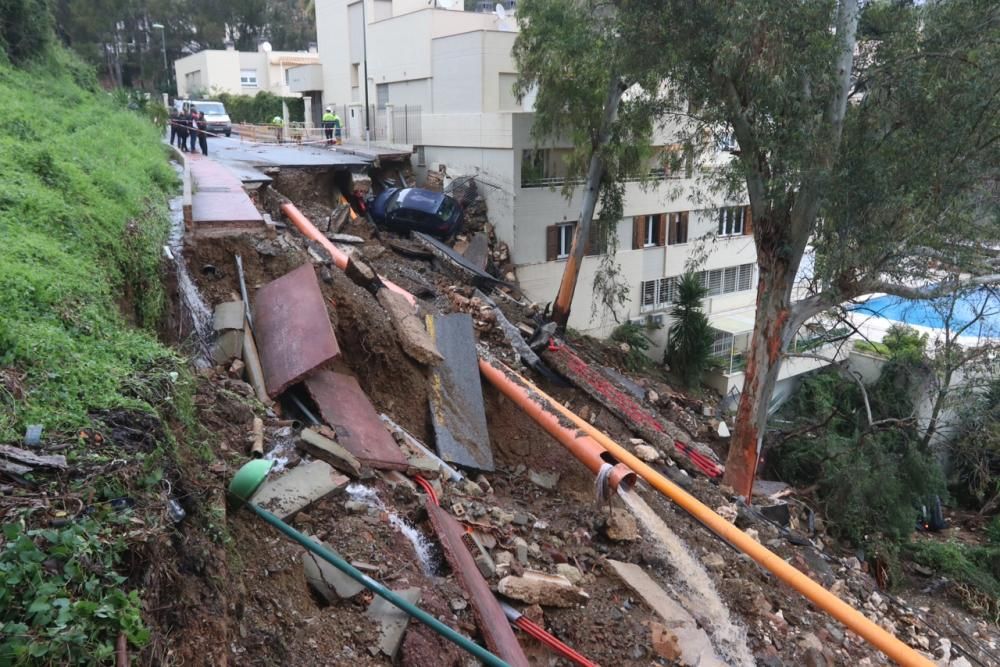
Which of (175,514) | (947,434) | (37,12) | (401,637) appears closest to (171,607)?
(175,514)

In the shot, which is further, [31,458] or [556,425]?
[556,425]

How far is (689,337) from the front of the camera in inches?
724

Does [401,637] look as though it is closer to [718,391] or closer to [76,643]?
[76,643]

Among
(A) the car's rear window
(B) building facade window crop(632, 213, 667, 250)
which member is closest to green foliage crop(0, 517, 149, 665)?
(A) the car's rear window

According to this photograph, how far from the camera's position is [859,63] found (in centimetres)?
1010

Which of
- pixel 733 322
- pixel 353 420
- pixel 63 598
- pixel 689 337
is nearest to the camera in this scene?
pixel 63 598

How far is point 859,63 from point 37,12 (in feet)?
53.5

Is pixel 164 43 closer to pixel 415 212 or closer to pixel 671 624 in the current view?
pixel 415 212

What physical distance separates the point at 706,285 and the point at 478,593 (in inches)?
729

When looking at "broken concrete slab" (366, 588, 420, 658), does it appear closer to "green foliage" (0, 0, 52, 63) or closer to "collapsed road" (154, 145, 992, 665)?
"collapsed road" (154, 145, 992, 665)

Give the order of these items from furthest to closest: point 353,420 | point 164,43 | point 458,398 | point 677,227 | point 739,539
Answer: point 164,43 → point 677,227 → point 458,398 → point 739,539 → point 353,420

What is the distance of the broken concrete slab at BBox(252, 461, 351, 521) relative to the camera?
4.66 metres

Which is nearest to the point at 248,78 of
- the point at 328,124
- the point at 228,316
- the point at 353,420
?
the point at 328,124

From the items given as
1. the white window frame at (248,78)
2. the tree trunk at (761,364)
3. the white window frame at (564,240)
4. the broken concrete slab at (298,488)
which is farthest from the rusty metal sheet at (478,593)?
the white window frame at (248,78)
